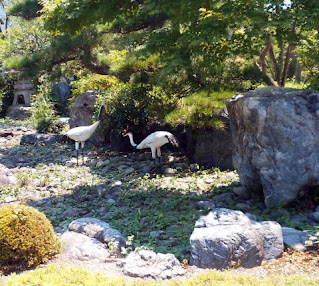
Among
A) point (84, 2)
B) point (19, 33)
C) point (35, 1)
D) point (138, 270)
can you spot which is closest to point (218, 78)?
point (84, 2)

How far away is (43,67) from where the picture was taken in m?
11.1

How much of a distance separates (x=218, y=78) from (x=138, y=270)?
185 inches

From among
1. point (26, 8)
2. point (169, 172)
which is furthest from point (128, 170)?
point (26, 8)

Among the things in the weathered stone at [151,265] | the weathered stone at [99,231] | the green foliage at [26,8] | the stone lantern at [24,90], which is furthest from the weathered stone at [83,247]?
the stone lantern at [24,90]

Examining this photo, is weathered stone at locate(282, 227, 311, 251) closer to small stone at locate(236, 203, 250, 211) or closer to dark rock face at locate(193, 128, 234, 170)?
small stone at locate(236, 203, 250, 211)

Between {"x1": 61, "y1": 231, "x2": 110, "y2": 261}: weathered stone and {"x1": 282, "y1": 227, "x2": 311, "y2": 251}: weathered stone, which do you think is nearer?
{"x1": 61, "y1": 231, "x2": 110, "y2": 261}: weathered stone

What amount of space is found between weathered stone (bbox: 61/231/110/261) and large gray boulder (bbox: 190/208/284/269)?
92cm

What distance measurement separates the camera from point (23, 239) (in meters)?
3.80

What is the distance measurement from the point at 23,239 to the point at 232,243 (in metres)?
1.96

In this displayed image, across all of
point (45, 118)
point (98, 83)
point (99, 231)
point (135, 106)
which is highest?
point (98, 83)

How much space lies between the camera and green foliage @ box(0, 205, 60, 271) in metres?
3.75

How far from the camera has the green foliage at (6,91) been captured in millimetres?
18609

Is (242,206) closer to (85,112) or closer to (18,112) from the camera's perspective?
(85,112)

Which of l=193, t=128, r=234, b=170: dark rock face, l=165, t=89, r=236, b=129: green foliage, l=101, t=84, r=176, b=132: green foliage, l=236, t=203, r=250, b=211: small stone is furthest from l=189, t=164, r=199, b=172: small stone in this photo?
l=236, t=203, r=250, b=211: small stone
